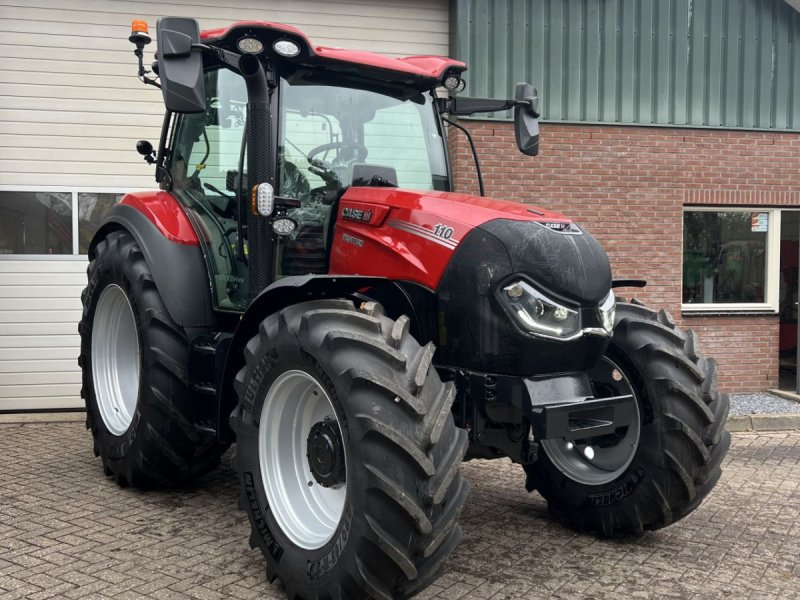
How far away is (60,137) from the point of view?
822 cm

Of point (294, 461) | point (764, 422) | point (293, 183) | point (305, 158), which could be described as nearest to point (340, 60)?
point (305, 158)

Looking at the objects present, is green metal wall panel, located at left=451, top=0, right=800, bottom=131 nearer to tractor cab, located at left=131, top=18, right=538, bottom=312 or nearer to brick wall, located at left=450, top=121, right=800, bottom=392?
brick wall, located at left=450, top=121, right=800, bottom=392

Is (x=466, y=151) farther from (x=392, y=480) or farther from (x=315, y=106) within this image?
(x=392, y=480)

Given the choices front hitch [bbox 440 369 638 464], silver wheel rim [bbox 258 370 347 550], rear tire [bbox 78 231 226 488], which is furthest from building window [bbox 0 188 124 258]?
front hitch [bbox 440 369 638 464]

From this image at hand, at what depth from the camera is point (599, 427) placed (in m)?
3.80

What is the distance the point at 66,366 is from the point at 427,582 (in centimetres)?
621

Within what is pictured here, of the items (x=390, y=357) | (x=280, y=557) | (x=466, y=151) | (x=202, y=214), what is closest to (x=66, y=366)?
(x=202, y=214)

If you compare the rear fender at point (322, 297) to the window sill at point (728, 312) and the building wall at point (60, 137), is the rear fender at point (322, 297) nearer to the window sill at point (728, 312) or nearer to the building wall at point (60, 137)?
the building wall at point (60, 137)

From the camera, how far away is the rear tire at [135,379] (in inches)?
189

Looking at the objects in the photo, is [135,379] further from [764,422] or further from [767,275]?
[767,275]

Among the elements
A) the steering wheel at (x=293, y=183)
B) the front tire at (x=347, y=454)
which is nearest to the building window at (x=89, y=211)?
the steering wheel at (x=293, y=183)

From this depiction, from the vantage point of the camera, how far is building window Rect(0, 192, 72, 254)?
821 cm

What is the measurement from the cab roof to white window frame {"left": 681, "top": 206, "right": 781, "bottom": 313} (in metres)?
5.63

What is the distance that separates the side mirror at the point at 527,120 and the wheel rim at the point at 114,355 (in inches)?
112
